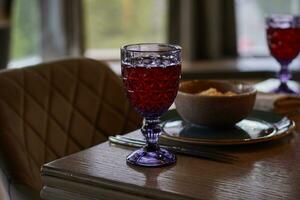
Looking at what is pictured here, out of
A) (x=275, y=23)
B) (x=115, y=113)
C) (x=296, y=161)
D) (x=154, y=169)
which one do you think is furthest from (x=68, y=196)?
(x=275, y=23)

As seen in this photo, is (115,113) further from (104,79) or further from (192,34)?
(192,34)

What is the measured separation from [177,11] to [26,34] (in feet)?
2.64

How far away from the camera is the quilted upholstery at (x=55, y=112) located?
1386mm

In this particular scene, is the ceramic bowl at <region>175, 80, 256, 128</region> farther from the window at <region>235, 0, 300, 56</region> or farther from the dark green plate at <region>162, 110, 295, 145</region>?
the window at <region>235, 0, 300, 56</region>

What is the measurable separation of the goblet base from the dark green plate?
0.10 metres

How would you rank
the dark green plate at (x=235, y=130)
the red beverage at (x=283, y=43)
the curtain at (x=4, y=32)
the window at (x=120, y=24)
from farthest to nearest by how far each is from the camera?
the window at (x=120, y=24)
the curtain at (x=4, y=32)
the red beverage at (x=283, y=43)
the dark green plate at (x=235, y=130)

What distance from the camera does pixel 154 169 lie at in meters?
1.02

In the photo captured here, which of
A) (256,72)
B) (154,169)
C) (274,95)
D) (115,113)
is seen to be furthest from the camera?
(256,72)

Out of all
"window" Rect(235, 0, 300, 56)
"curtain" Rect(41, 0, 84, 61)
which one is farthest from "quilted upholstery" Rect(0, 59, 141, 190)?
"window" Rect(235, 0, 300, 56)

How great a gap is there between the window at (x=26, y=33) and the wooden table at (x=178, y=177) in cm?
222

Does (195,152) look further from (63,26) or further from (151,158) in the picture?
(63,26)

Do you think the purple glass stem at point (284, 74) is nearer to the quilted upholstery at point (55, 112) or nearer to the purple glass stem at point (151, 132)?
the quilted upholstery at point (55, 112)

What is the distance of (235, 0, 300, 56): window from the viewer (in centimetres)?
341

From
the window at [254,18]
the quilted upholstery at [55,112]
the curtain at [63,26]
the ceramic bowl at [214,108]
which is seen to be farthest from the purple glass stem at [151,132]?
the window at [254,18]
